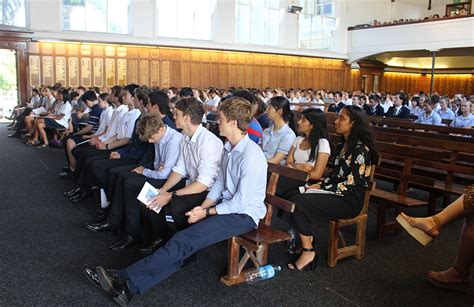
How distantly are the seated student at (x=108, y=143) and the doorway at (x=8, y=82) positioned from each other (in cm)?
1118

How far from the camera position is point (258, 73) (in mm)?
20547

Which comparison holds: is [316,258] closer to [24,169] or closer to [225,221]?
[225,221]

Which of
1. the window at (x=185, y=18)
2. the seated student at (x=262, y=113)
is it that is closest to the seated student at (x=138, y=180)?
the seated student at (x=262, y=113)

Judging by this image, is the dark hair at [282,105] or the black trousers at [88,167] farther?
the black trousers at [88,167]

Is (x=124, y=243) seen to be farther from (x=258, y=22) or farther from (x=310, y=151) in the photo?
(x=258, y=22)

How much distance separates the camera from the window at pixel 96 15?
52.2 ft

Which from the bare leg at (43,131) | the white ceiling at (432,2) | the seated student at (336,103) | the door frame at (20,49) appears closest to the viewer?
the bare leg at (43,131)

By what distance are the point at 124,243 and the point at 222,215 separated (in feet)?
4.30

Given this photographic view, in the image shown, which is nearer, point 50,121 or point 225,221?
point 225,221

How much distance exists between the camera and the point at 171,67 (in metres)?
18.2

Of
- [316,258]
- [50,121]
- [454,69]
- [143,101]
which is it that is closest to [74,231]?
[143,101]

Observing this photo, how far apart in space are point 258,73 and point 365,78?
7.39 meters

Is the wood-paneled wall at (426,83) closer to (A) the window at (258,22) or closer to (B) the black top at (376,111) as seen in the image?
(A) the window at (258,22)

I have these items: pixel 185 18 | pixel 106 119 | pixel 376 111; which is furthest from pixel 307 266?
pixel 185 18
